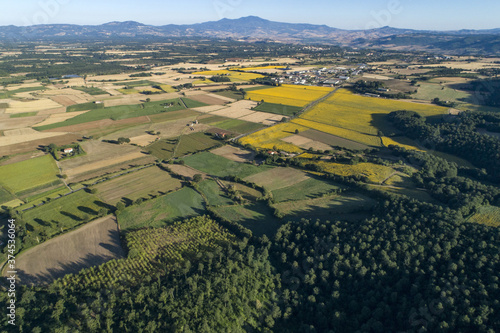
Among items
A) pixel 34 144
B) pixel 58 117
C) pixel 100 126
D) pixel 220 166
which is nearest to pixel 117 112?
pixel 100 126

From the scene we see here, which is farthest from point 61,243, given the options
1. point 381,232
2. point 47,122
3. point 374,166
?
point 47,122

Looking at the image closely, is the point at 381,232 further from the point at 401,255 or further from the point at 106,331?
the point at 106,331

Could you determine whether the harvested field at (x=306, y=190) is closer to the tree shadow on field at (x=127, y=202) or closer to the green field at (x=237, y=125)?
the tree shadow on field at (x=127, y=202)

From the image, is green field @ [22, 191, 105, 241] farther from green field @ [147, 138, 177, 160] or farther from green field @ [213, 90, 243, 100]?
green field @ [213, 90, 243, 100]

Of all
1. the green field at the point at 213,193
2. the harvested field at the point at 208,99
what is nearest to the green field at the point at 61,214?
the green field at the point at 213,193

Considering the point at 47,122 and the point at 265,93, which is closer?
the point at 47,122

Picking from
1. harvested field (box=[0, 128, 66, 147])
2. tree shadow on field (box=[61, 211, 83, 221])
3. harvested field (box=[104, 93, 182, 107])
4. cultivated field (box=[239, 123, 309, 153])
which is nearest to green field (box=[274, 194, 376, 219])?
cultivated field (box=[239, 123, 309, 153])

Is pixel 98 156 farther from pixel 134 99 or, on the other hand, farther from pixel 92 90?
pixel 92 90
